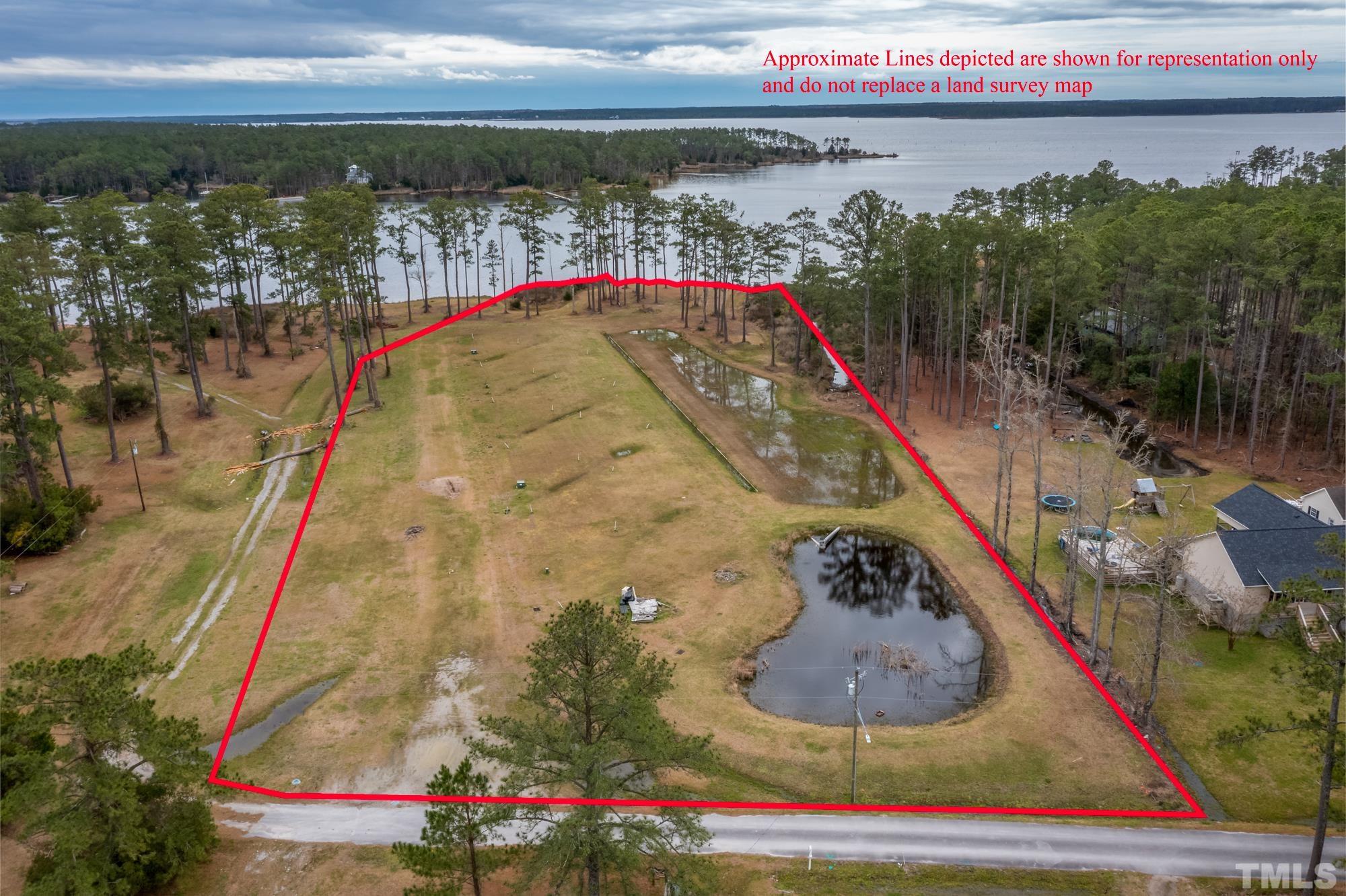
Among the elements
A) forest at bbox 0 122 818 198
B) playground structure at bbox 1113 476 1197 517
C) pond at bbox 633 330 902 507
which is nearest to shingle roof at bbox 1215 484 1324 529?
playground structure at bbox 1113 476 1197 517

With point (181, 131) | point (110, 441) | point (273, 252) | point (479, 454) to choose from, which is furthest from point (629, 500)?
point (181, 131)

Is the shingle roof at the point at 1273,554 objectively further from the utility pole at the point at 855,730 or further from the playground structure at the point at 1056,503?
→ the utility pole at the point at 855,730

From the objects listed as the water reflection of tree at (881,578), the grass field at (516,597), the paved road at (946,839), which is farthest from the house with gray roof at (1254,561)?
the paved road at (946,839)

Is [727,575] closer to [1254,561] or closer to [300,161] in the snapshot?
[1254,561]

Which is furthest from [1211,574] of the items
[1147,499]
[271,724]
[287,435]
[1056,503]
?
[287,435]

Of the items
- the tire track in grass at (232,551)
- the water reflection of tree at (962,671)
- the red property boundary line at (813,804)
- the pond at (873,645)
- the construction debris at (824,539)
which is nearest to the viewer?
the red property boundary line at (813,804)

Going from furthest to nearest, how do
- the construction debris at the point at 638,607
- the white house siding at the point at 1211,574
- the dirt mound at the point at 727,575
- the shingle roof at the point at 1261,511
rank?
1. the dirt mound at the point at 727,575
2. the shingle roof at the point at 1261,511
3. the construction debris at the point at 638,607
4. the white house siding at the point at 1211,574

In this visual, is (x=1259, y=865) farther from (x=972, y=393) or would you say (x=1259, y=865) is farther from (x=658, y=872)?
(x=972, y=393)
